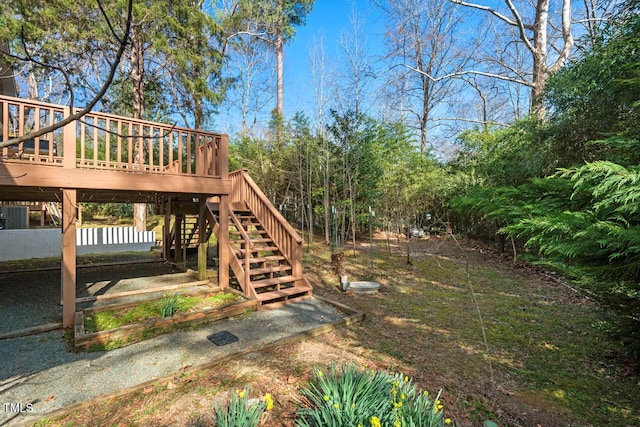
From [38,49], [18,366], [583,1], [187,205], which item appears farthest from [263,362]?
[583,1]

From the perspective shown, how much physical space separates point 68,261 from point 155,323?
1.46 metres

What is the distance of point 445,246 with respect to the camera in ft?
39.9

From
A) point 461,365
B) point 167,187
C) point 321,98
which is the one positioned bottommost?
point 461,365

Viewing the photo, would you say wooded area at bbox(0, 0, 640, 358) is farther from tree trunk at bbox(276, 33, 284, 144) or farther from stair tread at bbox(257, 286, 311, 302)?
stair tread at bbox(257, 286, 311, 302)

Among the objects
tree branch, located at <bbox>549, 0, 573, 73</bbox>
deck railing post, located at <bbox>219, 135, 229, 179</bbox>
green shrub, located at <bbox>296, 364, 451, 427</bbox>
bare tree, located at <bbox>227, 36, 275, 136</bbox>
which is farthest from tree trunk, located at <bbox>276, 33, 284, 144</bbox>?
green shrub, located at <bbox>296, 364, 451, 427</bbox>

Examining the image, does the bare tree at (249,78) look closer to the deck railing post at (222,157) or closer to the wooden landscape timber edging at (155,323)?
the deck railing post at (222,157)

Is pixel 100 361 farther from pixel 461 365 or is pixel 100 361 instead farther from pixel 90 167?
pixel 461 365

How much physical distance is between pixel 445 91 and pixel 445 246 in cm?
921

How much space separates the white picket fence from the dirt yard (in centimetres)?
790

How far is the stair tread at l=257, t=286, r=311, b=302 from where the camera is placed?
4.98 metres

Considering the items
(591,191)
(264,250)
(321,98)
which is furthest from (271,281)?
(321,98)

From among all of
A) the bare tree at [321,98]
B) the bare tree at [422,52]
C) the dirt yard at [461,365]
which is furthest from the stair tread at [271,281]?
the bare tree at [422,52]

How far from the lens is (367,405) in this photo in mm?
2199

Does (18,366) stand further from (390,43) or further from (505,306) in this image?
(390,43)
